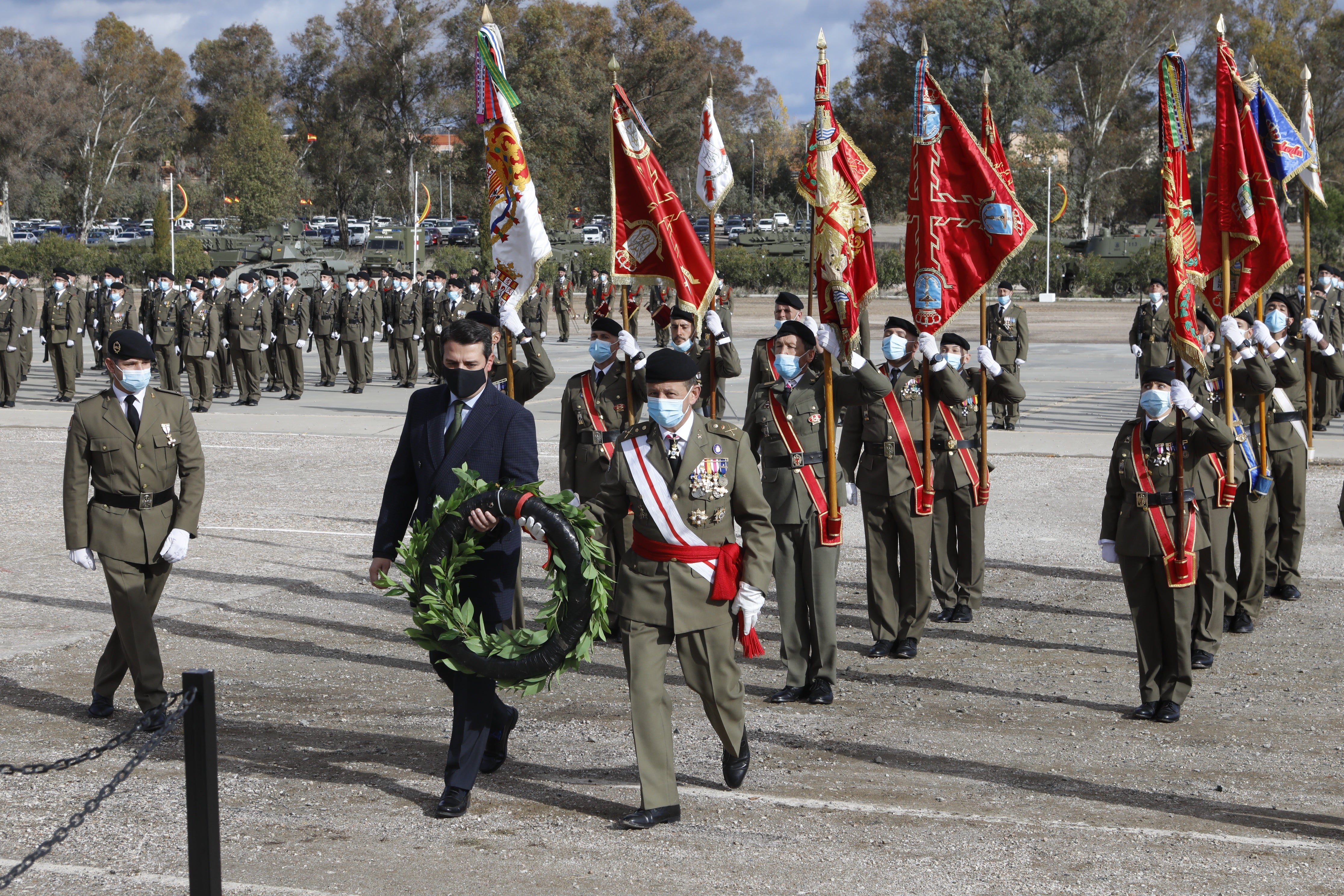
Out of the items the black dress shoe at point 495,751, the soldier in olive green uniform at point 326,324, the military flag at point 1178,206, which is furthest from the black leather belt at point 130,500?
the soldier in olive green uniform at point 326,324

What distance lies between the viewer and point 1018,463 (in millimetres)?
14719

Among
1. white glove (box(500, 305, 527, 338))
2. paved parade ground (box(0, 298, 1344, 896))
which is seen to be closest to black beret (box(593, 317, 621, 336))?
white glove (box(500, 305, 527, 338))

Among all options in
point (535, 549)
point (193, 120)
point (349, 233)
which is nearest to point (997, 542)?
point (535, 549)

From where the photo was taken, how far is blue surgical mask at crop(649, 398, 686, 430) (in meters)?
5.50

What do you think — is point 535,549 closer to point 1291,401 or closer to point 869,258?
point 869,258

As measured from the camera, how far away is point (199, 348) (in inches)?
800

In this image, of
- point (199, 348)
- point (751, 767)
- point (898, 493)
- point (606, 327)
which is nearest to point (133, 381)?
point (606, 327)

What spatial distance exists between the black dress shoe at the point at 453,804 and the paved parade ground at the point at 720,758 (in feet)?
0.12

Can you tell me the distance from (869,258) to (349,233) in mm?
53667

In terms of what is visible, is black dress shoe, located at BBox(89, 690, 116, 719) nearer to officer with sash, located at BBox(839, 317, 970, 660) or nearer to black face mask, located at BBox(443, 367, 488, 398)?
black face mask, located at BBox(443, 367, 488, 398)

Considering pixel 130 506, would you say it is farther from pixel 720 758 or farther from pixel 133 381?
pixel 720 758

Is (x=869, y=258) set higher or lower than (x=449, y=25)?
lower

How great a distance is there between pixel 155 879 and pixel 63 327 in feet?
61.7

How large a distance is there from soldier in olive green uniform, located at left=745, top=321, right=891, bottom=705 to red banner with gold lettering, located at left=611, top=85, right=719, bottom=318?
69.0 inches
